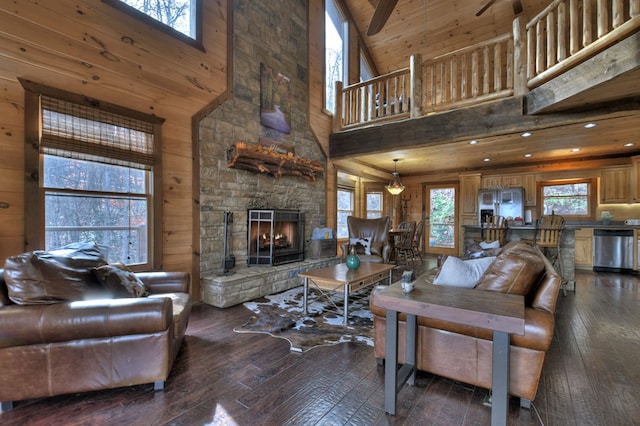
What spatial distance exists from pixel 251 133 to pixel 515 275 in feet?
12.6

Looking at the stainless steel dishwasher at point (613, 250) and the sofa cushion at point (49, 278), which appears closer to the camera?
the sofa cushion at point (49, 278)

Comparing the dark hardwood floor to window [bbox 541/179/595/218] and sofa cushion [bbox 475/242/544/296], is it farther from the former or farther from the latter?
window [bbox 541/179/595/218]

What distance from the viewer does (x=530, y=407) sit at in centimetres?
175

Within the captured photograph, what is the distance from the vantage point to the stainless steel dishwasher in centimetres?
571

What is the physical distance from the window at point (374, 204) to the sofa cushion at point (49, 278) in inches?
271

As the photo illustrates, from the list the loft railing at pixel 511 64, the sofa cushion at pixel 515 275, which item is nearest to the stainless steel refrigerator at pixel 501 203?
the loft railing at pixel 511 64

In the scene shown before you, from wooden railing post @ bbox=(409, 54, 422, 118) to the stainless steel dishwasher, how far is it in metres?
4.73

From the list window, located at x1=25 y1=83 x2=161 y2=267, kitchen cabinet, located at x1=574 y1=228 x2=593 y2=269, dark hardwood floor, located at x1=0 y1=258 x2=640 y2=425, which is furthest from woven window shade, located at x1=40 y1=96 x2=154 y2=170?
kitchen cabinet, located at x1=574 y1=228 x2=593 y2=269

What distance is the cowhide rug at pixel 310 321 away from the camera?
268 cm

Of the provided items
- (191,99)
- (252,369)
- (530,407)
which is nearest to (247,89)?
(191,99)

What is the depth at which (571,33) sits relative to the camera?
3146mm

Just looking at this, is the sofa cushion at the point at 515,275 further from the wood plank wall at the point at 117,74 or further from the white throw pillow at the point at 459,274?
the wood plank wall at the point at 117,74

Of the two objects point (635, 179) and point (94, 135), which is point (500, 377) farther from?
point (635, 179)

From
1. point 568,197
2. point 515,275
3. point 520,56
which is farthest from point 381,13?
point 568,197
